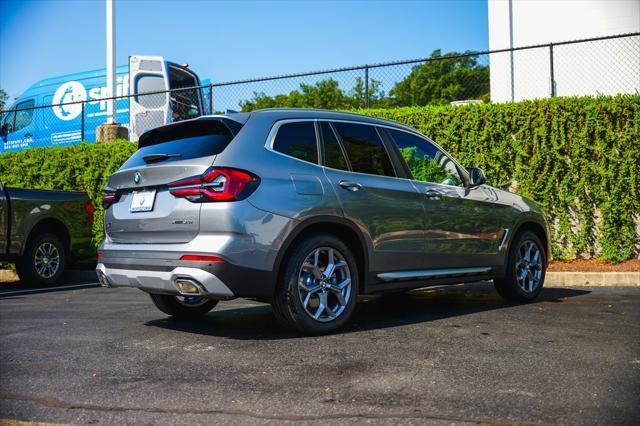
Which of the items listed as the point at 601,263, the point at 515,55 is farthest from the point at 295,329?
the point at 515,55

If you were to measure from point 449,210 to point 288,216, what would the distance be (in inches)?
81.3

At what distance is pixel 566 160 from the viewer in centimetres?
1148

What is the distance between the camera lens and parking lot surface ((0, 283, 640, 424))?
3.43m

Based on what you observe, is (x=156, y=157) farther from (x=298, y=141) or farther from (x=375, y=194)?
(x=375, y=194)

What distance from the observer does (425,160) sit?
6.80 metres

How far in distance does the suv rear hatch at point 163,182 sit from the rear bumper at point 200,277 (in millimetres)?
184

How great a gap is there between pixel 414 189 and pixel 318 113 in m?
1.13

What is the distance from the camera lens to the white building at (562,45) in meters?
15.4

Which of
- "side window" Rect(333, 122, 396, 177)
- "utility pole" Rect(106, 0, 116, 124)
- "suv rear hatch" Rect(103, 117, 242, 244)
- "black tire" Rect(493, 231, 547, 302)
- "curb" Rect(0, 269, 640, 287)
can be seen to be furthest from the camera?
"utility pole" Rect(106, 0, 116, 124)

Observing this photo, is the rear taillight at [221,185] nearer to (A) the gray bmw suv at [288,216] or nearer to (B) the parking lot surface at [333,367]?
(A) the gray bmw suv at [288,216]

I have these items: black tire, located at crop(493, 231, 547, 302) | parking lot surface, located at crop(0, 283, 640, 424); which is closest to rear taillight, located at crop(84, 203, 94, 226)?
parking lot surface, located at crop(0, 283, 640, 424)

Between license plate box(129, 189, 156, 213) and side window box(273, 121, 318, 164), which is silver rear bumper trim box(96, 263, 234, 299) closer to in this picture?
license plate box(129, 189, 156, 213)

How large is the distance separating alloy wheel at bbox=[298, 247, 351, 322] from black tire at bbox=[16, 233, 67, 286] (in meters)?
6.91

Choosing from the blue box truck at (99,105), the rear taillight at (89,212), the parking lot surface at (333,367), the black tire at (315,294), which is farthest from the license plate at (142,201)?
the blue box truck at (99,105)
